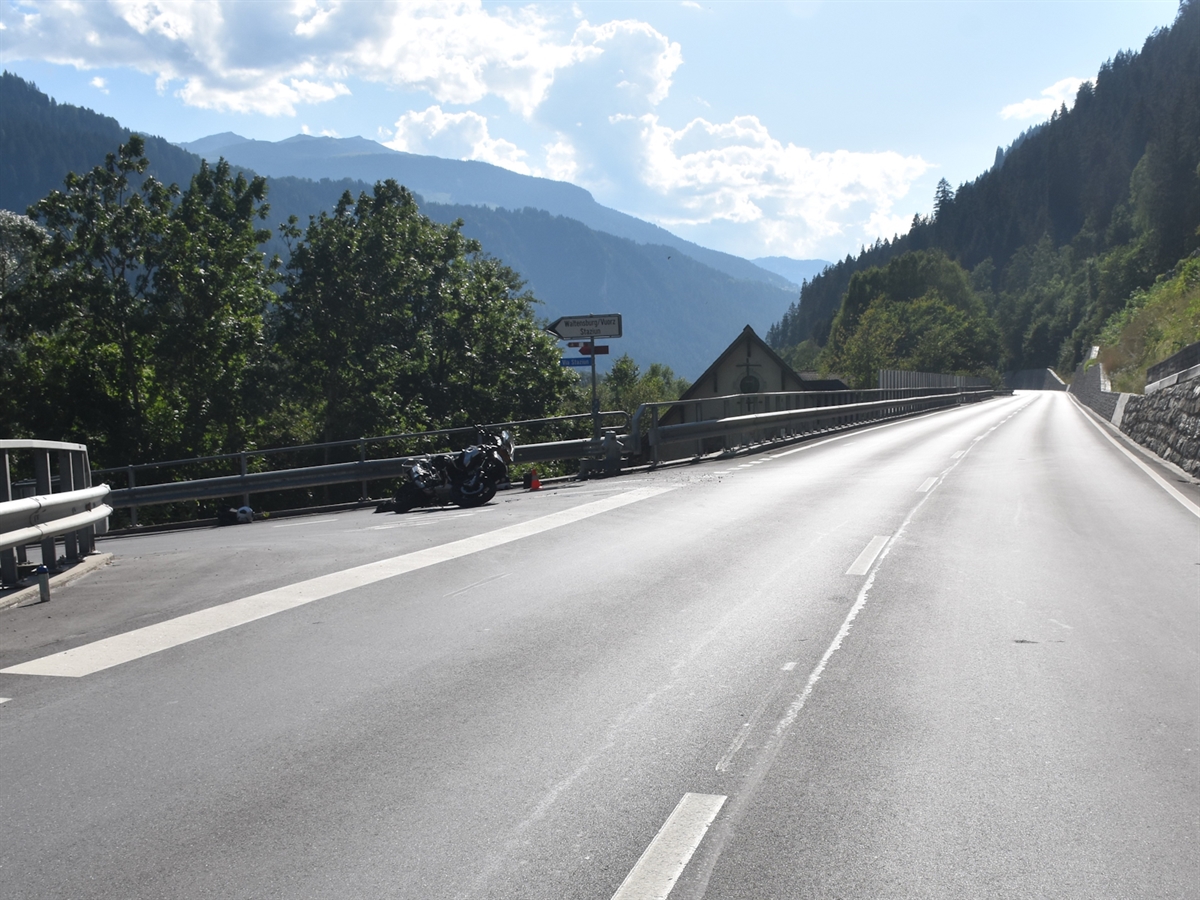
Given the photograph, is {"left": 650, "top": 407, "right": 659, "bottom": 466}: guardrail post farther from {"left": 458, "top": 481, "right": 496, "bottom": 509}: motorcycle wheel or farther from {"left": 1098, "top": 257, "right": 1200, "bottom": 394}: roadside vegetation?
{"left": 1098, "top": 257, "right": 1200, "bottom": 394}: roadside vegetation

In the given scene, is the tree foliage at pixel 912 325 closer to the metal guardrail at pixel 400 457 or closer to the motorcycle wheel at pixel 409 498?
the metal guardrail at pixel 400 457

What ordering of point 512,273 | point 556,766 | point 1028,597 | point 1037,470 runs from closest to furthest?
point 556,766
point 1028,597
point 1037,470
point 512,273

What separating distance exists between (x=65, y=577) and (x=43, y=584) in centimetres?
105

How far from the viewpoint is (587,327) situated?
65.1ft

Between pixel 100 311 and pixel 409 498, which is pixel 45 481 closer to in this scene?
pixel 409 498

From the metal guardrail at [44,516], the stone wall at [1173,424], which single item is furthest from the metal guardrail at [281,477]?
the stone wall at [1173,424]

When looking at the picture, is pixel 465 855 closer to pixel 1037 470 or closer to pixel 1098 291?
pixel 1037 470

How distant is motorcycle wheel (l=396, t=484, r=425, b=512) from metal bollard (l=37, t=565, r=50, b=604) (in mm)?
7584

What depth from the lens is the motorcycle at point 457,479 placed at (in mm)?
15094

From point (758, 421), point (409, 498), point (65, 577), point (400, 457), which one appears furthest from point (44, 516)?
point (758, 421)

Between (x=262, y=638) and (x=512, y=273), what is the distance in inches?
2065

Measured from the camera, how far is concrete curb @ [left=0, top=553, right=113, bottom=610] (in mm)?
7500

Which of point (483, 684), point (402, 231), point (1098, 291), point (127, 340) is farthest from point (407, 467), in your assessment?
point (1098, 291)

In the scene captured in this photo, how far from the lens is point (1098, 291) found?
13850cm
